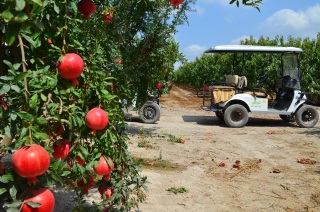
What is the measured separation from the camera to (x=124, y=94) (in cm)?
→ 215

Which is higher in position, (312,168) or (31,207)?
(31,207)

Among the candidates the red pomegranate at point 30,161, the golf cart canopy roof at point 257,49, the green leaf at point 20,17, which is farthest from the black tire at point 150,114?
the green leaf at point 20,17

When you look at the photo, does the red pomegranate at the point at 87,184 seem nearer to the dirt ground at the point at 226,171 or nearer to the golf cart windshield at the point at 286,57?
the dirt ground at the point at 226,171

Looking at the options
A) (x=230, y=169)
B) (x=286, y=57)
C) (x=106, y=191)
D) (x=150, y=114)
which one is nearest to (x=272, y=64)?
(x=286, y=57)

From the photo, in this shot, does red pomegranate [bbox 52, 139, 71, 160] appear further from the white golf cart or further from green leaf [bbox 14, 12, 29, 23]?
the white golf cart

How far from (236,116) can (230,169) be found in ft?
15.6

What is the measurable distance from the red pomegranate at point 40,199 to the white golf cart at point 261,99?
9.07 meters

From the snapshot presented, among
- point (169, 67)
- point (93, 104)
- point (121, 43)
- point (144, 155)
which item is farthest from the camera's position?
point (169, 67)

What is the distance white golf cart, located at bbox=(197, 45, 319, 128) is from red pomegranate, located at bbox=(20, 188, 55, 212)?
9.07 metres

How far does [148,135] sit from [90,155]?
6631 mm

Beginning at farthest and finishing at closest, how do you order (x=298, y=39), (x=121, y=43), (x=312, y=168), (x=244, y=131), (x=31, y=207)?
(x=298, y=39) → (x=244, y=131) → (x=121, y=43) → (x=312, y=168) → (x=31, y=207)

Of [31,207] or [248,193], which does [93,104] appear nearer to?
[31,207]

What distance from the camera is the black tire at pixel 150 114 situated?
10.6 meters

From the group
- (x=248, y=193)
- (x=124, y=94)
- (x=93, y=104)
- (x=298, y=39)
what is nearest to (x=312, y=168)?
(x=248, y=193)
